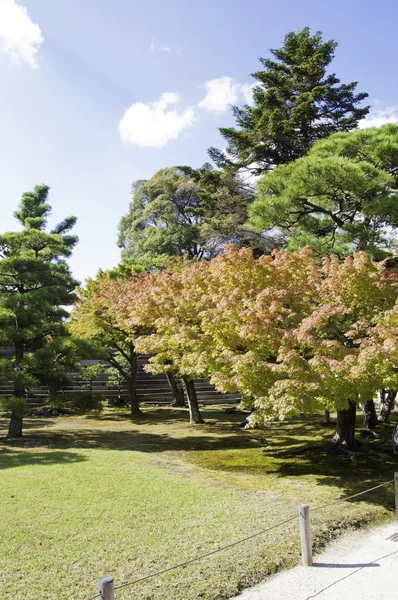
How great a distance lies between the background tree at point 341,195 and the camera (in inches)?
551

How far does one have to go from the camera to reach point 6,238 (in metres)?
15.4

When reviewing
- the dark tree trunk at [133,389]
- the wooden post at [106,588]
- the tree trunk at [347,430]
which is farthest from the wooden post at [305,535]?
the dark tree trunk at [133,389]

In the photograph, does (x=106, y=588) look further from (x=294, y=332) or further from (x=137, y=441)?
(x=137, y=441)

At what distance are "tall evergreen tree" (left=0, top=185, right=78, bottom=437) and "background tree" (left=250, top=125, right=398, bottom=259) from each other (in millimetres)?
7451

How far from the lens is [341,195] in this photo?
15.1 m

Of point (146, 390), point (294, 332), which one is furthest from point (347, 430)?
point (146, 390)

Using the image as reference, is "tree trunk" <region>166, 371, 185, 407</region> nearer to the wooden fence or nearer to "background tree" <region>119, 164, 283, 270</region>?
the wooden fence

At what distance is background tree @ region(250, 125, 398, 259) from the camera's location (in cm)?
1401

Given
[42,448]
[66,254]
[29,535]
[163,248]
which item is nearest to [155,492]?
[29,535]

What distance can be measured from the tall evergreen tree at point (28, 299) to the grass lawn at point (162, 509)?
2328mm

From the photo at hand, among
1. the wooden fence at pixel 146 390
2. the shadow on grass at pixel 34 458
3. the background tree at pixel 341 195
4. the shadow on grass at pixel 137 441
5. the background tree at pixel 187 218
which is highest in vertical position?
the background tree at pixel 187 218

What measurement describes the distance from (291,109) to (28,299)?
18.9 metres

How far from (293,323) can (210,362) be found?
7.06ft

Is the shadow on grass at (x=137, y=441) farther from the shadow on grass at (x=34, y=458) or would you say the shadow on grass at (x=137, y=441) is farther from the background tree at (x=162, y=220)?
the background tree at (x=162, y=220)
